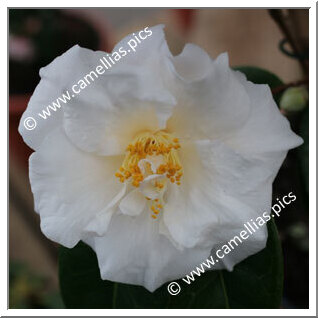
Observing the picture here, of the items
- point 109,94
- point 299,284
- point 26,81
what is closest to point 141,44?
point 109,94

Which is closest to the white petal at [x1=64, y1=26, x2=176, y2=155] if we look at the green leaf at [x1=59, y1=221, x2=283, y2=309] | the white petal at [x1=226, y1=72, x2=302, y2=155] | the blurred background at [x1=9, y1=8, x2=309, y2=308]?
the white petal at [x1=226, y1=72, x2=302, y2=155]

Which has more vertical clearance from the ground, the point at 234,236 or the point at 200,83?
the point at 200,83

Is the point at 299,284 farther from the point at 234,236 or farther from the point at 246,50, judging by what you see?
the point at 246,50

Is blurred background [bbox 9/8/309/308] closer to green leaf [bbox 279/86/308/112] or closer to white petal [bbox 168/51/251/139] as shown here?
green leaf [bbox 279/86/308/112]

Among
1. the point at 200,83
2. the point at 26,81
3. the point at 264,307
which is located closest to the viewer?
the point at 200,83

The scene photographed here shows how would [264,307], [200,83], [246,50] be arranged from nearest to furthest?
1. [200,83]
2. [264,307]
3. [246,50]

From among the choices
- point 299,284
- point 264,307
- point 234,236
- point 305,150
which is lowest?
point 299,284

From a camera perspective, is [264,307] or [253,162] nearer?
[253,162]
